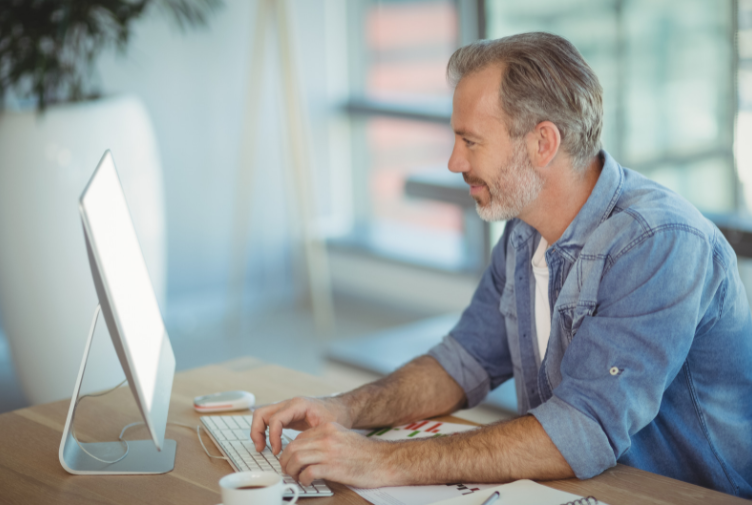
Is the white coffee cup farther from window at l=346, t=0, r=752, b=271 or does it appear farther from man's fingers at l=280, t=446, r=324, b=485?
window at l=346, t=0, r=752, b=271

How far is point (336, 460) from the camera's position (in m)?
1.10

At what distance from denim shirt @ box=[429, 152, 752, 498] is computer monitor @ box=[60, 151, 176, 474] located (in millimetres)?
515

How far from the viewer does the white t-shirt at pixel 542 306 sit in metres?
1.44

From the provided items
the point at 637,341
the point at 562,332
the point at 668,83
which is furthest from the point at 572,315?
the point at 668,83

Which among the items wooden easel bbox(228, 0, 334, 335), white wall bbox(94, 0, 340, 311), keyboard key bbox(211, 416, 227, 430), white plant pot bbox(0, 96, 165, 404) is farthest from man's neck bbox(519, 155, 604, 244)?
white wall bbox(94, 0, 340, 311)

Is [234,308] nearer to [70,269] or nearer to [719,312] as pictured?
[70,269]

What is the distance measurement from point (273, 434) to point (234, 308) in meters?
2.93

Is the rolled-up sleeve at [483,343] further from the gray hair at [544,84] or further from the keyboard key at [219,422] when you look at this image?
the keyboard key at [219,422]

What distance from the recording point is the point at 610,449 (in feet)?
3.63

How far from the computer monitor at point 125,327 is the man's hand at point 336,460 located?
7.1 inches

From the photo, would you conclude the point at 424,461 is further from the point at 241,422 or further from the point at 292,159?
the point at 292,159

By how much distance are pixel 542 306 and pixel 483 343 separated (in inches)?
5.5

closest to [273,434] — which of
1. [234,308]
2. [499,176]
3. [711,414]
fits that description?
[499,176]

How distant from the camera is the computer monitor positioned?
3.24ft
